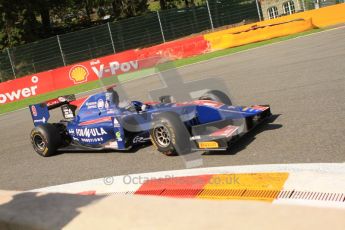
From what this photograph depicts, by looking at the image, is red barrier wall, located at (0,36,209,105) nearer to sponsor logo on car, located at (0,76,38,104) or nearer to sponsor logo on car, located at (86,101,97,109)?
sponsor logo on car, located at (0,76,38,104)

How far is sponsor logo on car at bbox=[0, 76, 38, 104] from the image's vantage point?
20.1 m

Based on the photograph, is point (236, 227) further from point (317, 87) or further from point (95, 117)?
point (317, 87)

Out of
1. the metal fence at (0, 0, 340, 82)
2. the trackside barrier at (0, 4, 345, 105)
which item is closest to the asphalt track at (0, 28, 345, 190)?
the trackside barrier at (0, 4, 345, 105)

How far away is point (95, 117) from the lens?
24.5 ft

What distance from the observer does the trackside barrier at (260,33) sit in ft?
69.2

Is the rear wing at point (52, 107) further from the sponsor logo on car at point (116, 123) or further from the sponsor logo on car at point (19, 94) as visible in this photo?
the sponsor logo on car at point (19, 94)

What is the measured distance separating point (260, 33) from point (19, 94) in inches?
423

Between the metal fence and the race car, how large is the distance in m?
16.7

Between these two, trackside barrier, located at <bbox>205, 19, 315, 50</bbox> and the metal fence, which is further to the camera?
the metal fence

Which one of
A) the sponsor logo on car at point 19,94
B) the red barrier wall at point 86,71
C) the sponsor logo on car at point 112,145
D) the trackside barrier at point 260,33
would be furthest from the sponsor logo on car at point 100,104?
the trackside barrier at point 260,33

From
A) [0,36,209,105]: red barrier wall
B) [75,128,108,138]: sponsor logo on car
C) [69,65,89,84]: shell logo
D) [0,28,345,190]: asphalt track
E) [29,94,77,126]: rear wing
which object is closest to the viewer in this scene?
[0,28,345,190]: asphalt track

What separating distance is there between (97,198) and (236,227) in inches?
59.8

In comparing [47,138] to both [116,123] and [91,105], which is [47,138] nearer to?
[91,105]

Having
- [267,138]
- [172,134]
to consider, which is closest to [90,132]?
[172,134]
